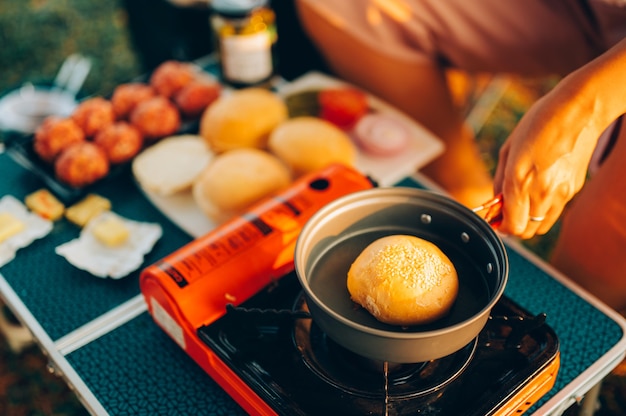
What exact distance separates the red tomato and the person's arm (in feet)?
1.78

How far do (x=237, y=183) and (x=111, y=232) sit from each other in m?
0.24

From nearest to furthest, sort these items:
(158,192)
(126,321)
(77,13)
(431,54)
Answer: (126,321)
(158,192)
(431,54)
(77,13)

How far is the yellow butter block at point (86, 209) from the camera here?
1.14 m

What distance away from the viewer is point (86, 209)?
3.80ft

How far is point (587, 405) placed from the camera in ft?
3.26

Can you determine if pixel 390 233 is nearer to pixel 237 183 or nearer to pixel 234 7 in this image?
pixel 237 183

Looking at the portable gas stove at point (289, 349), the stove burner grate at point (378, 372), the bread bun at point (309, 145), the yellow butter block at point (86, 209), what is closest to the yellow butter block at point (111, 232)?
the yellow butter block at point (86, 209)

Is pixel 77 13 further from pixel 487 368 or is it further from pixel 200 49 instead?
pixel 487 368

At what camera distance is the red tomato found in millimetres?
1328

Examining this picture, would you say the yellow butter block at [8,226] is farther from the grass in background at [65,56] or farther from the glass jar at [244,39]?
the glass jar at [244,39]

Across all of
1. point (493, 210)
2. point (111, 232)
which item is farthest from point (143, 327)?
point (493, 210)

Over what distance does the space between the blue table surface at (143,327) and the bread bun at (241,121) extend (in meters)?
0.20

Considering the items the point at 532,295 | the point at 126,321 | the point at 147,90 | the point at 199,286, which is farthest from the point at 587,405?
the point at 147,90

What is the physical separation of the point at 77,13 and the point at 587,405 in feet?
8.33
